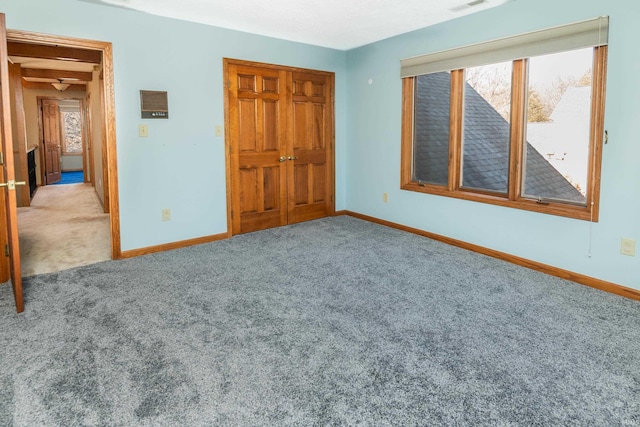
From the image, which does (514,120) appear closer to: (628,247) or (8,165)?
(628,247)

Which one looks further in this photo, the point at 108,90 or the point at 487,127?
the point at 487,127

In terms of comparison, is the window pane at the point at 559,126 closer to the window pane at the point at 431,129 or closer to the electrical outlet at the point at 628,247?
the electrical outlet at the point at 628,247

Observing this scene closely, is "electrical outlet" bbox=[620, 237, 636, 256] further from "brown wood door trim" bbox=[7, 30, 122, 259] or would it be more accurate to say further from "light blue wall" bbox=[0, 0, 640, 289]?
"brown wood door trim" bbox=[7, 30, 122, 259]

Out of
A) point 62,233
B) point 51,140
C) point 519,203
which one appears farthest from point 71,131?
point 519,203

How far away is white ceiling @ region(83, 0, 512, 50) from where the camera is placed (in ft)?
11.6

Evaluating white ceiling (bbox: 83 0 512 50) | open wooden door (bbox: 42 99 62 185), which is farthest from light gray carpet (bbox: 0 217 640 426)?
open wooden door (bbox: 42 99 62 185)

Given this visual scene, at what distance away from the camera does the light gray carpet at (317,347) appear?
177cm

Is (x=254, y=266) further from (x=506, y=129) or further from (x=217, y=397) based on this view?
(x=506, y=129)

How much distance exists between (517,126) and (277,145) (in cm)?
257

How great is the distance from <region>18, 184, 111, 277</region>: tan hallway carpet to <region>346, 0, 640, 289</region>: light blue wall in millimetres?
3091

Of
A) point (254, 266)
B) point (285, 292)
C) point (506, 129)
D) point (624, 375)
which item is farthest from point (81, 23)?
point (624, 375)

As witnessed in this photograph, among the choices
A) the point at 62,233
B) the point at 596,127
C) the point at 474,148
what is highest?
the point at 596,127

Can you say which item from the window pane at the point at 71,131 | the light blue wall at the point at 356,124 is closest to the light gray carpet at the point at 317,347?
the light blue wall at the point at 356,124

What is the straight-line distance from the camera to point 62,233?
4.89 metres
